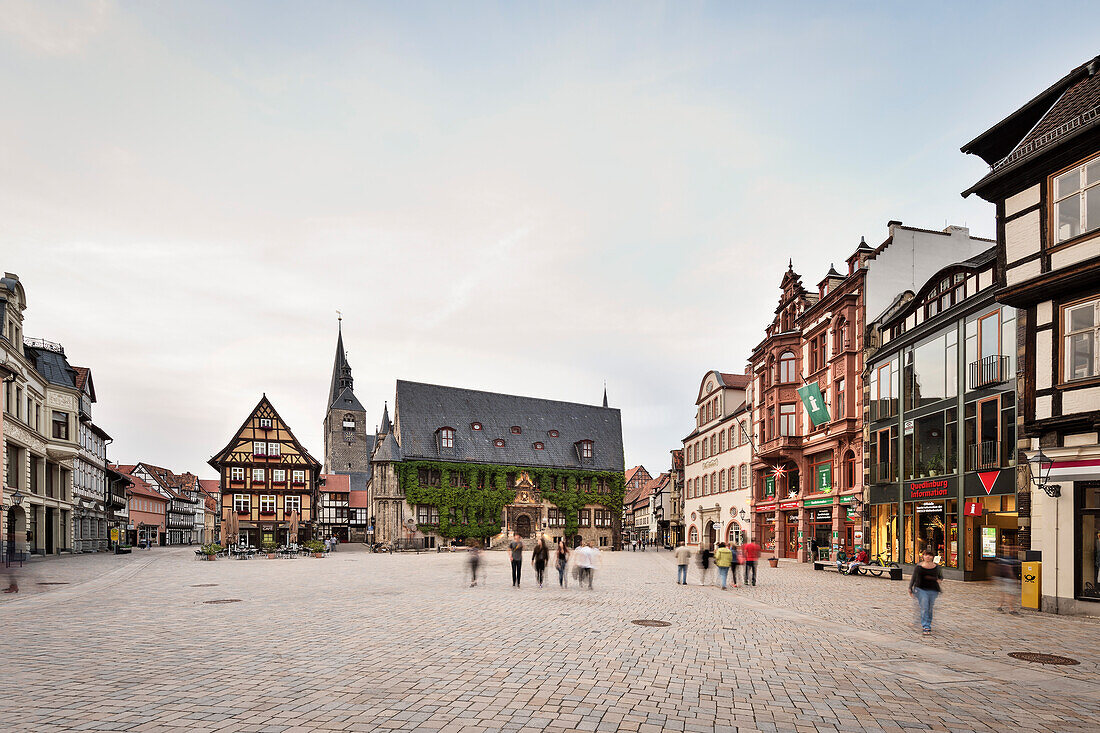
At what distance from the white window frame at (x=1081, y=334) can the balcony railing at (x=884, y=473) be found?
14780 millimetres

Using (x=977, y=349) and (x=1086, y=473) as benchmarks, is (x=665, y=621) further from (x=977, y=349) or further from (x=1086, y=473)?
(x=977, y=349)

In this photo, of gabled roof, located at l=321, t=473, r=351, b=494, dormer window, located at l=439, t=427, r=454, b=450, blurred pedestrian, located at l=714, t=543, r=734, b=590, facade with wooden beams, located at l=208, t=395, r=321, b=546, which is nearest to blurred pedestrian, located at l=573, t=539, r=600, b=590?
blurred pedestrian, located at l=714, t=543, r=734, b=590

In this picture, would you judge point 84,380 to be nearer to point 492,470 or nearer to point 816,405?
point 492,470

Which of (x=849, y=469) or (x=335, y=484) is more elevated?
(x=849, y=469)

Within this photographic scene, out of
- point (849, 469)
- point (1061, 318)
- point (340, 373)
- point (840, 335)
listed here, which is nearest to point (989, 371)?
point (1061, 318)

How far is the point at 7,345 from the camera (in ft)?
116

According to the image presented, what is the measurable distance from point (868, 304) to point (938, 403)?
8493 mm

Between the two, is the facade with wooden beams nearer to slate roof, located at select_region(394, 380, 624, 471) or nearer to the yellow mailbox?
slate roof, located at select_region(394, 380, 624, 471)

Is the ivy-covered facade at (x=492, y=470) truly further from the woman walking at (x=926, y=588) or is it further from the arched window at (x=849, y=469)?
the woman walking at (x=926, y=588)

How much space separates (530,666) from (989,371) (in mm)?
21248

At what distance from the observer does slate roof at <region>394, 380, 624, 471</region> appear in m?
73.6

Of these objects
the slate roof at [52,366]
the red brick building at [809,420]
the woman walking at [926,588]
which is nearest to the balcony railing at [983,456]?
the red brick building at [809,420]

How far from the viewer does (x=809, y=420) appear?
40.8 m

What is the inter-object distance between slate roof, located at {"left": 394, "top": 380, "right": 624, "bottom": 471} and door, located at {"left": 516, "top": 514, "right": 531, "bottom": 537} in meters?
5.47
